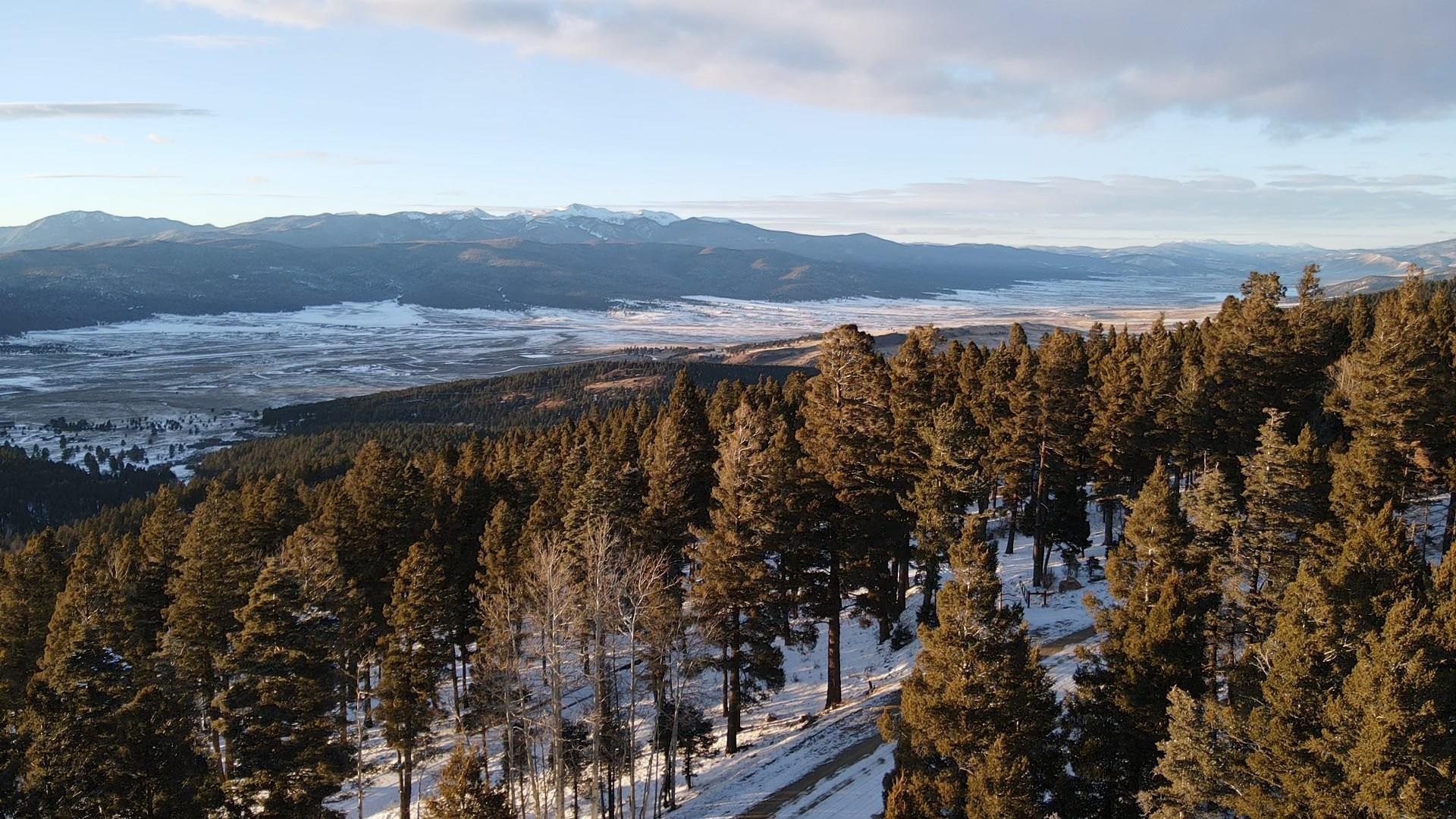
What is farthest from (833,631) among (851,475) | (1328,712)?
(1328,712)

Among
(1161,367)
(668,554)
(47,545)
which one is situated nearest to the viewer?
(668,554)

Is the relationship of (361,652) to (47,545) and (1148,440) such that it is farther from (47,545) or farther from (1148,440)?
(1148,440)

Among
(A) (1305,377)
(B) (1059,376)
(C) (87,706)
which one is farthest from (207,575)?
(A) (1305,377)

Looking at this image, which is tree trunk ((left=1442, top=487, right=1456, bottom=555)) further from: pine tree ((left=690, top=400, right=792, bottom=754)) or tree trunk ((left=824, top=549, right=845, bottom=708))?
pine tree ((left=690, top=400, right=792, bottom=754))

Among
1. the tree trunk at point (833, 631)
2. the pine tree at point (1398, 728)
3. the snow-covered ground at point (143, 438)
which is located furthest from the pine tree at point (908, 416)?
the snow-covered ground at point (143, 438)

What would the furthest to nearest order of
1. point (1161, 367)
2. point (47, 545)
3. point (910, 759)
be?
1. point (1161, 367)
2. point (47, 545)
3. point (910, 759)

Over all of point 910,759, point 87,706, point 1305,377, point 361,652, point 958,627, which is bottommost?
point 361,652
